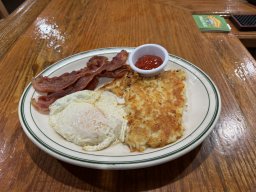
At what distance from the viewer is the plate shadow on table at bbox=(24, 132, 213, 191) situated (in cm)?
107

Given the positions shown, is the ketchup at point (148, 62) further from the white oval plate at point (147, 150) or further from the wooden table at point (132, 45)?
the wooden table at point (132, 45)

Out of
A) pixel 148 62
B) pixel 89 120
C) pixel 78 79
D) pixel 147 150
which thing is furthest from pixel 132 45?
pixel 147 150

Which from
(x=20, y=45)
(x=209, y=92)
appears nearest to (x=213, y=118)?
(x=209, y=92)

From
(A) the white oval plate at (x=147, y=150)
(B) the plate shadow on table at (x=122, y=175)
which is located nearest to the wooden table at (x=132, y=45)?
(B) the plate shadow on table at (x=122, y=175)

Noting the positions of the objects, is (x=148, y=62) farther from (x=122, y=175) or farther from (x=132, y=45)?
(x=122, y=175)

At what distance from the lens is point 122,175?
1.10 m

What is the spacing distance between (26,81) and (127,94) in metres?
0.70

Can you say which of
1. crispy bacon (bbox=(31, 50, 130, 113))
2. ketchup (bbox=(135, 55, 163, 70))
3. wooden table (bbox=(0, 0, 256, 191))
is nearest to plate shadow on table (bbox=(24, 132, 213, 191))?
wooden table (bbox=(0, 0, 256, 191))

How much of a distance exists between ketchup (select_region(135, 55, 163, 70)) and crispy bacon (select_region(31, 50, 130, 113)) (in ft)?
0.29

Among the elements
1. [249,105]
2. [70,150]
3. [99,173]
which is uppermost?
[70,150]

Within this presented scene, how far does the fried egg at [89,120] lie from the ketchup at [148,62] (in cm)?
30

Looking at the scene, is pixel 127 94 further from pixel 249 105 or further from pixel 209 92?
pixel 249 105

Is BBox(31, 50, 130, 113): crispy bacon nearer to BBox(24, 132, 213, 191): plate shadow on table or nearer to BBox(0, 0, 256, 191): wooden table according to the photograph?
BBox(0, 0, 256, 191): wooden table

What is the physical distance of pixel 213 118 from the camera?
45.2 inches
